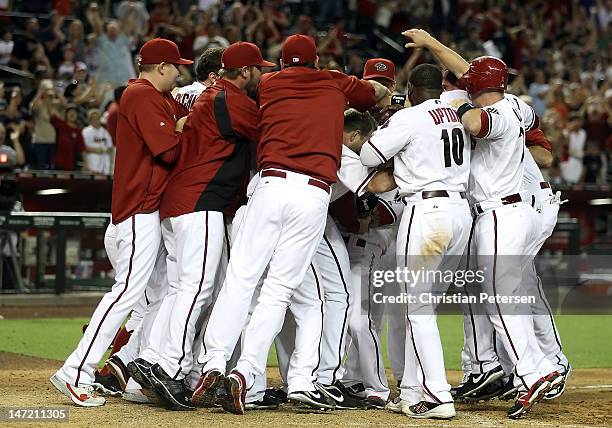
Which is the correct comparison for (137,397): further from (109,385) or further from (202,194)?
(202,194)

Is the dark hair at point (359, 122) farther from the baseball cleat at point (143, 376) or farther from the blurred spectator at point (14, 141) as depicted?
the blurred spectator at point (14, 141)

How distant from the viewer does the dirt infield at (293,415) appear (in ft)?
20.3

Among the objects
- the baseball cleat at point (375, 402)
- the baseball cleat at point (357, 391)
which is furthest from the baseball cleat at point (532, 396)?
the baseball cleat at point (357, 391)

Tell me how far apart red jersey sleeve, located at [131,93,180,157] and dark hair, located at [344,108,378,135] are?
1260 millimetres

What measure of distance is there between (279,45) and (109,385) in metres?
12.8

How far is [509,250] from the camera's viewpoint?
6.94 metres

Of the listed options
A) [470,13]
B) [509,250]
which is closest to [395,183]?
[509,250]

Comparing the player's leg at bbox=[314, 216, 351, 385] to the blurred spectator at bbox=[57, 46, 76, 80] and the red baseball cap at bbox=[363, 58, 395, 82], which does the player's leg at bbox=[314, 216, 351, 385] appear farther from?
the blurred spectator at bbox=[57, 46, 76, 80]

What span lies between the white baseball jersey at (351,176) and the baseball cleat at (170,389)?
1706 millimetres

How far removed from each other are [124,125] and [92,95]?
9910 millimetres

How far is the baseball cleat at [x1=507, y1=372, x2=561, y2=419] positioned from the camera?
6621mm

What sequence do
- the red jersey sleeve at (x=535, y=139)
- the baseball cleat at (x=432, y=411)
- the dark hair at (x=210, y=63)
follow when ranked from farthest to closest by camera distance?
the red jersey sleeve at (x=535, y=139), the dark hair at (x=210, y=63), the baseball cleat at (x=432, y=411)

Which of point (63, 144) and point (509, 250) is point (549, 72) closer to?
point (63, 144)

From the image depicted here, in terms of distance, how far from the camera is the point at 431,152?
678cm
